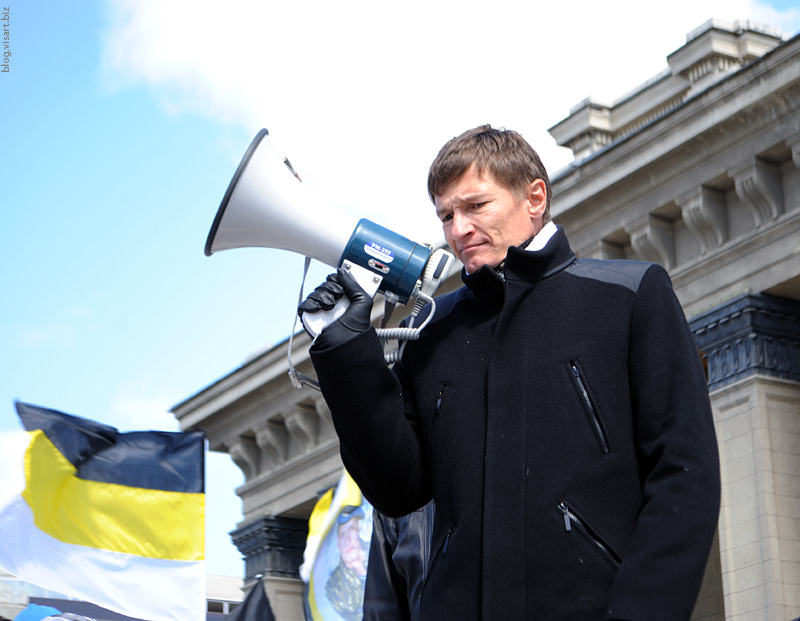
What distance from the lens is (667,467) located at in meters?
2.83

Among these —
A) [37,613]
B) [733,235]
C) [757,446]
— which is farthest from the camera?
[733,235]

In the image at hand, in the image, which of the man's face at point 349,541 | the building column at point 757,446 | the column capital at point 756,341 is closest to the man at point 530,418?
the building column at point 757,446

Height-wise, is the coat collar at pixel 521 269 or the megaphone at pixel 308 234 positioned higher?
the megaphone at pixel 308 234

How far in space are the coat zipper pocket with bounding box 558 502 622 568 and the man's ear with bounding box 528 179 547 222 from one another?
828 millimetres

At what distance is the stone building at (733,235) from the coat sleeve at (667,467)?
1086 cm

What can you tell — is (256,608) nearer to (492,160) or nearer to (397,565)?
(397,565)

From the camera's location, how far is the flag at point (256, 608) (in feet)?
52.4

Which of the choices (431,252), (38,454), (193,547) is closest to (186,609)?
(193,547)

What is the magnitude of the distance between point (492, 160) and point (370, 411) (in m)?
0.69

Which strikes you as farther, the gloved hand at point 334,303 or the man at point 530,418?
the gloved hand at point 334,303

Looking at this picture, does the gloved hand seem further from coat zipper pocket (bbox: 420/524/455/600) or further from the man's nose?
coat zipper pocket (bbox: 420/524/455/600)

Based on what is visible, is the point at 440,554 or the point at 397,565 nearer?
the point at 440,554

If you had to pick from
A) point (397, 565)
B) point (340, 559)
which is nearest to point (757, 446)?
point (340, 559)

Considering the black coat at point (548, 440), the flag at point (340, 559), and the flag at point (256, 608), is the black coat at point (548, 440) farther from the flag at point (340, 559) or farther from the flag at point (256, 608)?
the flag at point (256, 608)
